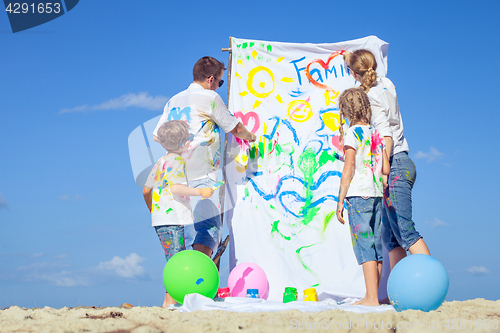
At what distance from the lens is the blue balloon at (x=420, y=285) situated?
8.94 feet

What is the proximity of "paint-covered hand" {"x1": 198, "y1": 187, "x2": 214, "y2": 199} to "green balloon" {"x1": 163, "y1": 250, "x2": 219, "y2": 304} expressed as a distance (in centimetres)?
52

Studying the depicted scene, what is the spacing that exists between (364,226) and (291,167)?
1487mm

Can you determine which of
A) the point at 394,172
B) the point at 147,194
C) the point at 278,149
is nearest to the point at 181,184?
the point at 147,194

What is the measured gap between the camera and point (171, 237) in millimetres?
3502

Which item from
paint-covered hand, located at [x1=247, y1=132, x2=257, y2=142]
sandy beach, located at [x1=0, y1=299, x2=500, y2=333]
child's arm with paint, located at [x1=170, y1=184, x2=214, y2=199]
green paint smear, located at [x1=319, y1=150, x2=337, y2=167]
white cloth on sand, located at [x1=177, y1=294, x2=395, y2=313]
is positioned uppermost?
paint-covered hand, located at [x1=247, y1=132, x2=257, y2=142]

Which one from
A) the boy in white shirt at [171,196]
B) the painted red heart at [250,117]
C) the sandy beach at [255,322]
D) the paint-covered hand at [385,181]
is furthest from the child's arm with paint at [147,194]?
the paint-covered hand at [385,181]

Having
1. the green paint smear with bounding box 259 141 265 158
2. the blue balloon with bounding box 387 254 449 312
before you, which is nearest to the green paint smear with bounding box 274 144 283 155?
the green paint smear with bounding box 259 141 265 158

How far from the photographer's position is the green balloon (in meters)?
3.22

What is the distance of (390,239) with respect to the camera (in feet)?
12.4

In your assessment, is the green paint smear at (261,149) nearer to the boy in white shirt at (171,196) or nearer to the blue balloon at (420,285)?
the boy in white shirt at (171,196)

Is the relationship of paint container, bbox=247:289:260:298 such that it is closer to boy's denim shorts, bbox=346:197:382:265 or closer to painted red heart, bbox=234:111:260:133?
boy's denim shorts, bbox=346:197:382:265

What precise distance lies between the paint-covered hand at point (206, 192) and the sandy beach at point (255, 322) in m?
1.05

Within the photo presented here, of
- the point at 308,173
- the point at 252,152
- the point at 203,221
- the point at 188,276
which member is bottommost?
the point at 188,276

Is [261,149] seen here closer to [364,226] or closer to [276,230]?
[276,230]
